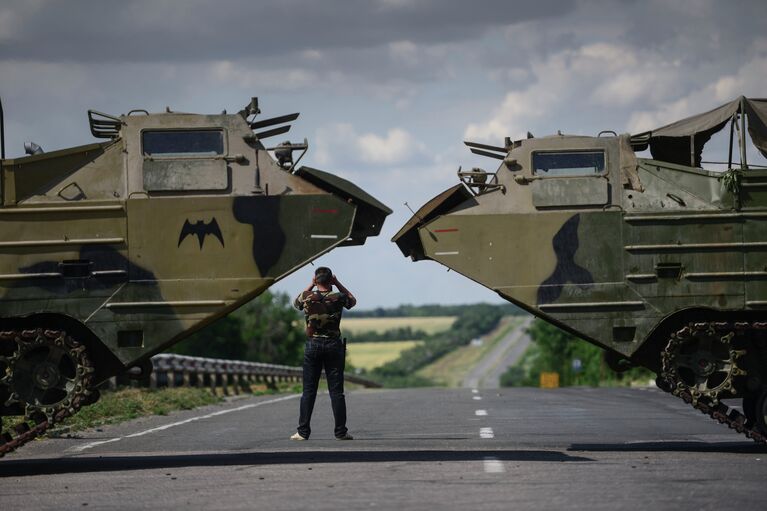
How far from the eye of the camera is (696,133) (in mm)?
18516

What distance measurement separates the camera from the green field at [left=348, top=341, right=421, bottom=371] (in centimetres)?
14900

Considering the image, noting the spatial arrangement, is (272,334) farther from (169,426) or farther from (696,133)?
(696,133)

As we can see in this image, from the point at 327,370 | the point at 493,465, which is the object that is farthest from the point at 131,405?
the point at 493,465

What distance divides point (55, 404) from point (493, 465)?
5.14 m

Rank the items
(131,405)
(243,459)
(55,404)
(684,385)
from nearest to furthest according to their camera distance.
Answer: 1. (55,404)
2. (243,459)
3. (684,385)
4. (131,405)

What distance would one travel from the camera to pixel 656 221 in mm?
17469

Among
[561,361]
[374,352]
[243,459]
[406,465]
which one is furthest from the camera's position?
[374,352]

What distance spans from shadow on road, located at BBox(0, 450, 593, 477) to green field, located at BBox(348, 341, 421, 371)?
122316 mm

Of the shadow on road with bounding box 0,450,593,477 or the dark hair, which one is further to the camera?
the dark hair

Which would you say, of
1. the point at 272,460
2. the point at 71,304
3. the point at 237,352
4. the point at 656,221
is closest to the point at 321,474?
the point at 272,460

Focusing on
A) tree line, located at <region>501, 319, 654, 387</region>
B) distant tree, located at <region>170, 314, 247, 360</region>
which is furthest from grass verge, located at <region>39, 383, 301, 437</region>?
tree line, located at <region>501, 319, 654, 387</region>

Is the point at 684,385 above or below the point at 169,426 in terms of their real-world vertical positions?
above

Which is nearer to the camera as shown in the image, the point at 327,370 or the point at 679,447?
the point at 679,447

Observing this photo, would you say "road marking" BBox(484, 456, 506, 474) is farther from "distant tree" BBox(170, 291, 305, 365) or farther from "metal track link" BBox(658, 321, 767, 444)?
"distant tree" BBox(170, 291, 305, 365)
